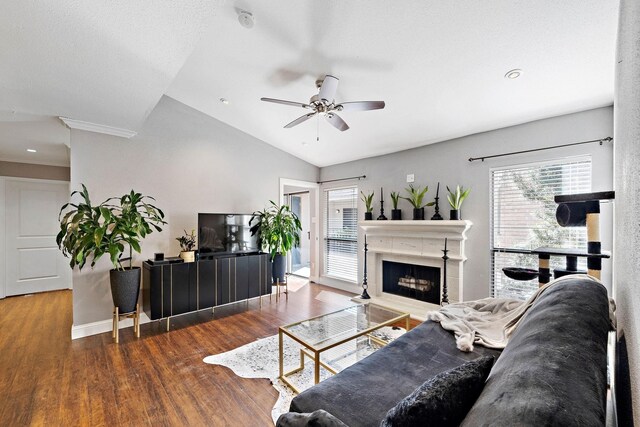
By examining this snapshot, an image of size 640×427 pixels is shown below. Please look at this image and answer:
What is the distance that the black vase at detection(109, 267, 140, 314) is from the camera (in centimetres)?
290

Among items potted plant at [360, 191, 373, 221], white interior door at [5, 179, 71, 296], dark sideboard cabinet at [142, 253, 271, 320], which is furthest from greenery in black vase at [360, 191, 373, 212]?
white interior door at [5, 179, 71, 296]

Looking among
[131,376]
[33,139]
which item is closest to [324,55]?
[131,376]

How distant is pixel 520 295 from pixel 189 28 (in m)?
4.15

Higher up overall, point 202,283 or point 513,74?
point 513,74

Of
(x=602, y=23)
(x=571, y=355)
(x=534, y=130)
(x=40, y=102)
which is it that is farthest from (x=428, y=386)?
(x=40, y=102)

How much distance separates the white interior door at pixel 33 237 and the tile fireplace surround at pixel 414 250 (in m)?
5.61

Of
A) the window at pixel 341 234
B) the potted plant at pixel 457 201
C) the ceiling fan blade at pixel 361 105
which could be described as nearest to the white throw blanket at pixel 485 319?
the potted plant at pixel 457 201

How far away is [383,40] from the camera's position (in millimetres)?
2162

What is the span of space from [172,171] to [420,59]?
3.40 meters

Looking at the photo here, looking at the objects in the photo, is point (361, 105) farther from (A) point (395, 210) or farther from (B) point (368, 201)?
(B) point (368, 201)

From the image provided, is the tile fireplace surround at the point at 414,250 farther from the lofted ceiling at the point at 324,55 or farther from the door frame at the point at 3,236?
the door frame at the point at 3,236

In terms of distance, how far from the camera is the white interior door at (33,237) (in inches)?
175

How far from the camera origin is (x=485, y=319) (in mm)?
2031

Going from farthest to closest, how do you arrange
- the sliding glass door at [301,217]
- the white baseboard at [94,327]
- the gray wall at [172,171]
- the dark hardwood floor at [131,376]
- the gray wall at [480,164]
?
1. the sliding glass door at [301,217]
2. the gray wall at [172,171]
3. the white baseboard at [94,327]
4. the gray wall at [480,164]
5. the dark hardwood floor at [131,376]
